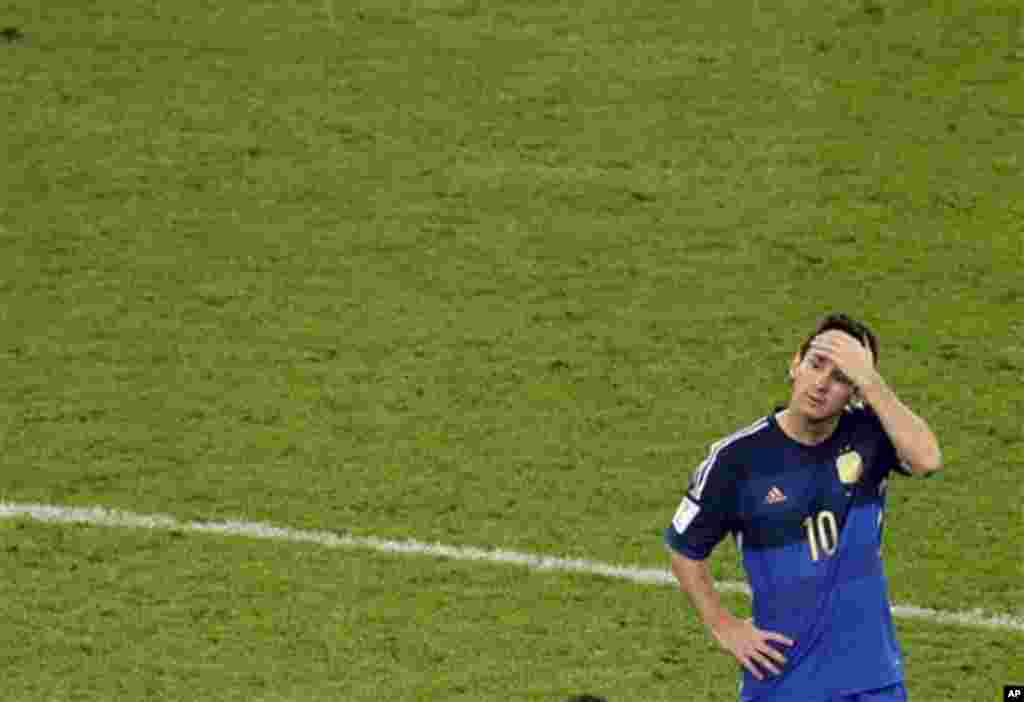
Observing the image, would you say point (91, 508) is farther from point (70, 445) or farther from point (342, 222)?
point (342, 222)

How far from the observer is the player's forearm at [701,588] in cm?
900

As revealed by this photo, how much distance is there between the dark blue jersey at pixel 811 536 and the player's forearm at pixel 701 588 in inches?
1.8

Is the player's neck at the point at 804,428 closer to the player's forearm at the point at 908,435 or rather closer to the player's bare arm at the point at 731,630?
the player's forearm at the point at 908,435

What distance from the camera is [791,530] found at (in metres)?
8.93

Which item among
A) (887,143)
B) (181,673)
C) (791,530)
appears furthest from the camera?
(887,143)

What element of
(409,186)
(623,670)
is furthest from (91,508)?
(409,186)

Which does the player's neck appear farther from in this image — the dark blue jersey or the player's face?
the player's face

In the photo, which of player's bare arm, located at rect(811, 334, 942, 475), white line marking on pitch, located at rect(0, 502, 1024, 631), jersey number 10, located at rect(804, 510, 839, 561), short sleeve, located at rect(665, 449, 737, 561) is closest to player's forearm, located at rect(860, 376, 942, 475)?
player's bare arm, located at rect(811, 334, 942, 475)

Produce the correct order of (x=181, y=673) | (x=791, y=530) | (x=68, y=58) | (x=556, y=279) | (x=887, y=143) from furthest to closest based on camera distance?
(x=68, y=58) < (x=887, y=143) < (x=556, y=279) < (x=181, y=673) < (x=791, y=530)

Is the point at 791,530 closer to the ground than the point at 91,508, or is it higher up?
higher up

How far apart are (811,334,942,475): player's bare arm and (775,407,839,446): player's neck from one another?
0.20 metres

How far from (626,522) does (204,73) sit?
5.45 m

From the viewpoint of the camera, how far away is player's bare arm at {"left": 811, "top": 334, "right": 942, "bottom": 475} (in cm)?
863

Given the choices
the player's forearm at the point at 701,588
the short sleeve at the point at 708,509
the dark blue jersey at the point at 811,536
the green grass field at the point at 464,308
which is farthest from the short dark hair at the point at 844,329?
the green grass field at the point at 464,308
